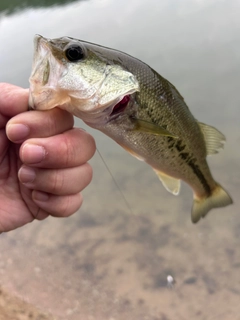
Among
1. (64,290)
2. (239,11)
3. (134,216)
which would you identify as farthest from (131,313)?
(239,11)

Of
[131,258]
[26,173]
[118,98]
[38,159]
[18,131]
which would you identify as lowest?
[131,258]

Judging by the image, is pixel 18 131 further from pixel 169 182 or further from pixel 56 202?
pixel 169 182

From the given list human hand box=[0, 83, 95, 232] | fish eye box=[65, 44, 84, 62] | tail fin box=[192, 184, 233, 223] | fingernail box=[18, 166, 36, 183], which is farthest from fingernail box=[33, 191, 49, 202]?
tail fin box=[192, 184, 233, 223]

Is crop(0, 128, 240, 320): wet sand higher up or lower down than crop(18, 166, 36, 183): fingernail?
lower down

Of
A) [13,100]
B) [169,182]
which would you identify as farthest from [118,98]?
[169,182]

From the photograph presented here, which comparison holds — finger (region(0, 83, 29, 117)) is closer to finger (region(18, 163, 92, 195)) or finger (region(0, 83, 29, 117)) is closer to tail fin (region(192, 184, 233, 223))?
finger (region(18, 163, 92, 195))

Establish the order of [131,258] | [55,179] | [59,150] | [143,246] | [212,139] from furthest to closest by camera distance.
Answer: [143,246] < [131,258] < [212,139] < [55,179] < [59,150]

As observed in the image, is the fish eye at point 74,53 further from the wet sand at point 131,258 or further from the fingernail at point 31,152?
the wet sand at point 131,258
